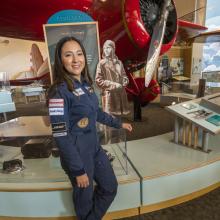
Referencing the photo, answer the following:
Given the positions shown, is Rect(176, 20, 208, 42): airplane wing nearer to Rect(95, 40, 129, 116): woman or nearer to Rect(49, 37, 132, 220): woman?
Rect(95, 40, 129, 116): woman

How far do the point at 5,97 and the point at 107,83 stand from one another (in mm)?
1944

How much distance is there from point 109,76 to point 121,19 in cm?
66

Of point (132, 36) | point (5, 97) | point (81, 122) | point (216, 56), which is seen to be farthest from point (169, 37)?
point (216, 56)

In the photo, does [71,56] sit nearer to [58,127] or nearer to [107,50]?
[58,127]

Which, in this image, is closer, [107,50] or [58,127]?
[58,127]

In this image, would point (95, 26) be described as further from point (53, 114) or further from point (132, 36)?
point (53, 114)

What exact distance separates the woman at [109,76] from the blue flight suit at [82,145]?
838 mm

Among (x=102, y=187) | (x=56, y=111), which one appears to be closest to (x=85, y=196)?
(x=102, y=187)

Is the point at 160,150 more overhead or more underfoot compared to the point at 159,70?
more underfoot

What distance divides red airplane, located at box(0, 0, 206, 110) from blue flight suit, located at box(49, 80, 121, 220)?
1.26m

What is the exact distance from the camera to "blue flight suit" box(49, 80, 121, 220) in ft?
2.92

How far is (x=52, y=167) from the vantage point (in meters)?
1.49

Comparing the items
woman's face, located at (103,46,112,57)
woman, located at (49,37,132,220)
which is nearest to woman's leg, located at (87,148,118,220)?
woman, located at (49,37,132,220)

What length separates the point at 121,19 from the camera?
2.14m
